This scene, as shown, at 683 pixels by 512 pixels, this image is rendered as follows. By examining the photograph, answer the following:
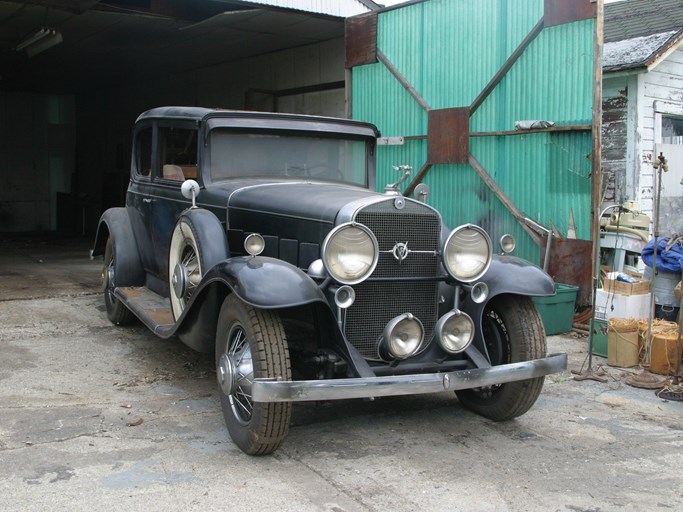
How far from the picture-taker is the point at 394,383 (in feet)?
11.6

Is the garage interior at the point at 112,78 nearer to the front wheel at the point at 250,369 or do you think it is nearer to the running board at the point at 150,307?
the running board at the point at 150,307

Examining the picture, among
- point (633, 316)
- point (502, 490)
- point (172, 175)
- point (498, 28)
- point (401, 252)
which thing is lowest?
point (502, 490)

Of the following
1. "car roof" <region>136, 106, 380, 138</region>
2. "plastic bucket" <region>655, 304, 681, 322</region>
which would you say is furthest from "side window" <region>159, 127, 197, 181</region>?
"plastic bucket" <region>655, 304, 681, 322</region>

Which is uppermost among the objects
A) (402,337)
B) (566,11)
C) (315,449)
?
(566,11)

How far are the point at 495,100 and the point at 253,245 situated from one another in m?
4.44

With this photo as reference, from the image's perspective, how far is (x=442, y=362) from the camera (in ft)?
13.3

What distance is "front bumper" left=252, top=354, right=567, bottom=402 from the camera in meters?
3.36

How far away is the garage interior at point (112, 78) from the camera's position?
1006 centimetres

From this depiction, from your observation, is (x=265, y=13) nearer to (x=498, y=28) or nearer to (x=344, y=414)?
(x=498, y=28)

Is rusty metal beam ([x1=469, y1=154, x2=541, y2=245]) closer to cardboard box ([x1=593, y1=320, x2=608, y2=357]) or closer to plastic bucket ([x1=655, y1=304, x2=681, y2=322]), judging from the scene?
cardboard box ([x1=593, y1=320, x2=608, y2=357])

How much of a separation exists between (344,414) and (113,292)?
2.87m

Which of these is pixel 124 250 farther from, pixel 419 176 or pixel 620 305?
pixel 620 305

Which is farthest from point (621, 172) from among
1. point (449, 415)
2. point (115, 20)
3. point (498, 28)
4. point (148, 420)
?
point (115, 20)

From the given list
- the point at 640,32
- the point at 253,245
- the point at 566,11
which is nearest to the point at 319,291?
the point at 253,245
